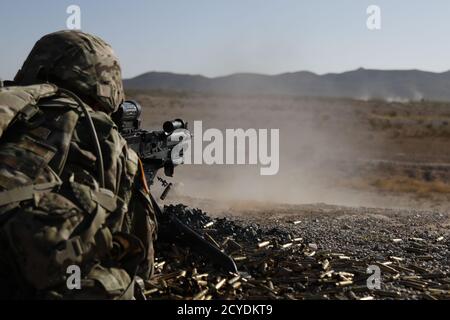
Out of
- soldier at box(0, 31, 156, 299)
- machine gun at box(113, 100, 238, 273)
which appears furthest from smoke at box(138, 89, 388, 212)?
soldier at box(0, 31, 156, 299)

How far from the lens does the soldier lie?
3.97 m

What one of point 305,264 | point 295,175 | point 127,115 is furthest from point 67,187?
point 295,175

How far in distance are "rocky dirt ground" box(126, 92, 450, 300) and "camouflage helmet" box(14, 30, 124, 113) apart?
1.72m

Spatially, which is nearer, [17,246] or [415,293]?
[17,246]

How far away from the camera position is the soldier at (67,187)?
156 inches

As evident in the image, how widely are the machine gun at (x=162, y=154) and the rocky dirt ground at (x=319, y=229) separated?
0.16 meters

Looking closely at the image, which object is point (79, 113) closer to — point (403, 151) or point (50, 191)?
point (50, 191)

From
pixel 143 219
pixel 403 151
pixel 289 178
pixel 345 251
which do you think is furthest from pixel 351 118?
pixel 143 219

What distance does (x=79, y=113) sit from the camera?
4.53 m

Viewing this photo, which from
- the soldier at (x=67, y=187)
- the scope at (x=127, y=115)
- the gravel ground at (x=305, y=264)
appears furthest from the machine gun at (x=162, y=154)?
the soldier at (x=67, y=187)

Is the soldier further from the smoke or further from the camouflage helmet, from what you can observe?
the smoke

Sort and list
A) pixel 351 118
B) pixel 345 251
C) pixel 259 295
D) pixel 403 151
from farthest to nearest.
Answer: pixel 351 118
pixel 403 151
pixel 345 251
pixel 259 295

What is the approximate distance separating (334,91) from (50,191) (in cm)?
18812

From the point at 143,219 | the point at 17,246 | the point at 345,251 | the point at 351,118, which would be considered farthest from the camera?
the point at 351,118
